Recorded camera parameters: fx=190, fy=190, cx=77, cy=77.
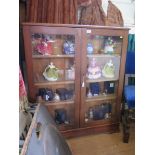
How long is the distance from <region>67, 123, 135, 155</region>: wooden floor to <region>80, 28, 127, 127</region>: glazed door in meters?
0.16

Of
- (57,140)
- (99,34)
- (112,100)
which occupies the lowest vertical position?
(57,140)

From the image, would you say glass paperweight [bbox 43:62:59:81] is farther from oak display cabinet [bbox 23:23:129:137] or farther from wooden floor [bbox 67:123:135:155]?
wooden floor [bbox 67:123:135:155]

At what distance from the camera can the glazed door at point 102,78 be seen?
2008 mm

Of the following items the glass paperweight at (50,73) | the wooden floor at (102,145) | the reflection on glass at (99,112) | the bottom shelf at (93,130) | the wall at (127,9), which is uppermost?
the wall at (127,9)

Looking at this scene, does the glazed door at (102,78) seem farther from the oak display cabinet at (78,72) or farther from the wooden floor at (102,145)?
the wooden floor at (102,145)

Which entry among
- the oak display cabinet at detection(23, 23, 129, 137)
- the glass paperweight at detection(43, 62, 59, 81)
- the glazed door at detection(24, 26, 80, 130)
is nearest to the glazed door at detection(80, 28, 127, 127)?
the oak display cabinet at detection(23, 23, 129, 137)

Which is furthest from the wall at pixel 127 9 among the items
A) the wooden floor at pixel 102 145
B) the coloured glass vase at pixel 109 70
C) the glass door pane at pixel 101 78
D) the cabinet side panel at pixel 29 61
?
the wooden floor at pixel 102 145

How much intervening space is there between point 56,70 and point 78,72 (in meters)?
0.23

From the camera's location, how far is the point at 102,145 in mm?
1958

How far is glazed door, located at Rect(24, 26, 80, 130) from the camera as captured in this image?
1792 millimetres
